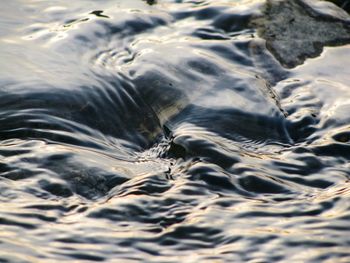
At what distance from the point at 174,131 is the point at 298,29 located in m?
2.25

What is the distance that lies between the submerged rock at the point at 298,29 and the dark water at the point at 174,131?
16 millimetres

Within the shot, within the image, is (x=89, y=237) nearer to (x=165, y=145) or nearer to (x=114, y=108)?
(x=165, y=145)

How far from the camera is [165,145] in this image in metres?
5.11

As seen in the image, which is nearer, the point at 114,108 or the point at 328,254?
the point at 328,254

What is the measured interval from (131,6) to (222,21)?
93cm

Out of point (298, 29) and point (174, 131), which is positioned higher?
point (298, 29)

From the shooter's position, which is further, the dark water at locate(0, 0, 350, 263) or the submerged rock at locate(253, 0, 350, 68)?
the submerged rock at locate(253, 0, 350, 68)

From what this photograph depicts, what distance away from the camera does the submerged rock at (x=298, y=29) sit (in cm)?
659

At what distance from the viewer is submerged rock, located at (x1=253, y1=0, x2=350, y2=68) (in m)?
6.59

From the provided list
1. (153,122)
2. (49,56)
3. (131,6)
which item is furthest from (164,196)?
(131,6)

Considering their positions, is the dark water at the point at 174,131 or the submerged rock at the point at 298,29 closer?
the dark water at the point at 174,131

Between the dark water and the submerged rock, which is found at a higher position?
the submerged rock

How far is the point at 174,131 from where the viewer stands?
525 centimetres

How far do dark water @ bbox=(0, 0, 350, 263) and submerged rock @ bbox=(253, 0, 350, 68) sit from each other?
0.05ft
